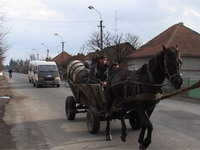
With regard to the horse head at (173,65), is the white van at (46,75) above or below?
below

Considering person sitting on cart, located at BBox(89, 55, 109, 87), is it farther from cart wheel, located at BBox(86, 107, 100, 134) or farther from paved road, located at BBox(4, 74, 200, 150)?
paved road, located at BBox(4, 74, 200, 150)

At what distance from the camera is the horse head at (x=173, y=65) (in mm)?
6270

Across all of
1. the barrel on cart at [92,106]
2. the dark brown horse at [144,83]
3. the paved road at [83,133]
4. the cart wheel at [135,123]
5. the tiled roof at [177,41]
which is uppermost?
the tiled roof at [177,41]

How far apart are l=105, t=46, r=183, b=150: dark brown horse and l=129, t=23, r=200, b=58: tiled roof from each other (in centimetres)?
2874

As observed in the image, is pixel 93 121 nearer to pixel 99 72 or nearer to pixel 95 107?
pixel 95 107

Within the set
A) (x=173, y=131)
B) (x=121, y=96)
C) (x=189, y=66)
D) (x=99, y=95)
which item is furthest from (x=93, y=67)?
(x=189, y=66)

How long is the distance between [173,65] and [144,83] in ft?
3.29

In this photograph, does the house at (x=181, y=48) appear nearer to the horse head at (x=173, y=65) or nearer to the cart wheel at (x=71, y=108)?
the cart wheel at (x=71, y=108)

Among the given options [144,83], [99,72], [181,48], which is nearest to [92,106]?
[99,72]

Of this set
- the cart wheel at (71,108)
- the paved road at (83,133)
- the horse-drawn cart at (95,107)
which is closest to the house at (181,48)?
the paved road at (83,133)

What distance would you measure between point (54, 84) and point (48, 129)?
987 inches

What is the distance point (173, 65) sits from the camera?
6.42 m

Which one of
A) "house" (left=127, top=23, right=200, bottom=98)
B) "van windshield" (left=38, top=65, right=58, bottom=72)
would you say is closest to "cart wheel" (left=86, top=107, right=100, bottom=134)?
"house" (left=127, top=23, right=200, bottom=98)

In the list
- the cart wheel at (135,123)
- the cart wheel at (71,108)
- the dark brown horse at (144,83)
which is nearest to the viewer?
the dark brown horse at (144,83)
